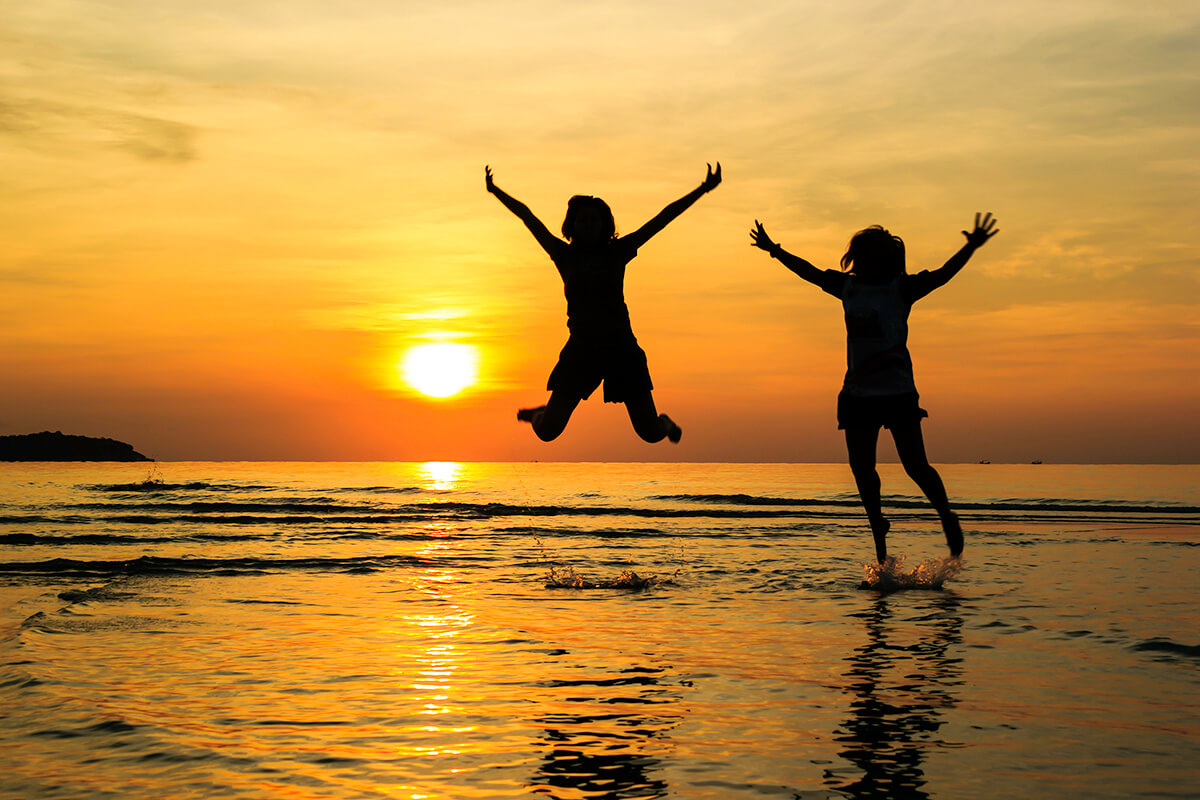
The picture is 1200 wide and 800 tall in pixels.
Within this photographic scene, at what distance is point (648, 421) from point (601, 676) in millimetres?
2663

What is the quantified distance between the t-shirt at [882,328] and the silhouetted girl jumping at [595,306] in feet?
6.70

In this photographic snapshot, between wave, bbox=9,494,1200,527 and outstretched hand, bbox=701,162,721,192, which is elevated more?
outstretched hand, bbox=701,162,721,192

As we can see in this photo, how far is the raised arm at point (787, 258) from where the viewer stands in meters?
9.36

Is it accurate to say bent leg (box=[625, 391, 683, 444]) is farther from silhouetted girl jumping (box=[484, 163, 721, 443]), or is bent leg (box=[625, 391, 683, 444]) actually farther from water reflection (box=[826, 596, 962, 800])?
water reflection (box=[826, 596, 962, 800])

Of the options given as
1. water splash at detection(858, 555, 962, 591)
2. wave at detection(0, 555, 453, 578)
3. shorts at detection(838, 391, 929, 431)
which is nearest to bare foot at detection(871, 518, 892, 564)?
water splash at detection(858, 555, 962, 591)

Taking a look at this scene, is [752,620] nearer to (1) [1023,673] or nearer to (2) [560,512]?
(1) [1023,673]

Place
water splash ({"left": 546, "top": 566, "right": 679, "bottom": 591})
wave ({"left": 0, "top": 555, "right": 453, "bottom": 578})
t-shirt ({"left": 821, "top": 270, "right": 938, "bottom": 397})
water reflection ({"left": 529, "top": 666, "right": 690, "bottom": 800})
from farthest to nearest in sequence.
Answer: wave ({"left": 0, "top": 555, "right": 453, "bottom": 578}) < water splash ({"left": 546, "top": 566, "right": 679, "bottom": 591}) < t-shirt ({"left": 821, "top": 270, "right": 938, "bottom": 397}) < water reflection ({"left": 529, "top": 666, "right": 690, "bottom": 800})

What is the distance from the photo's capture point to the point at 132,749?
4891 millimetres

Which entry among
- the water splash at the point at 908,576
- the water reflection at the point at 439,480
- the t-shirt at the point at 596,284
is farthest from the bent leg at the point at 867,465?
the water reflection at the point at 439,480

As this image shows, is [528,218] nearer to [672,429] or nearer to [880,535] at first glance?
[672,429]

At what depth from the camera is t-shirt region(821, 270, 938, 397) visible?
30.4 feet

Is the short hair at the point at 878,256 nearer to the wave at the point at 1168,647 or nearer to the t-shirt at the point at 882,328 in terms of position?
the t-shirt at the point at 882,328

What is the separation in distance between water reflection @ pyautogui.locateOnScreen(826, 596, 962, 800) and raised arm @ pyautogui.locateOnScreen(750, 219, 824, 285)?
3.10 m

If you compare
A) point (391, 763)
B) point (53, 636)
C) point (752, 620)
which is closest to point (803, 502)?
point (752, 620)
